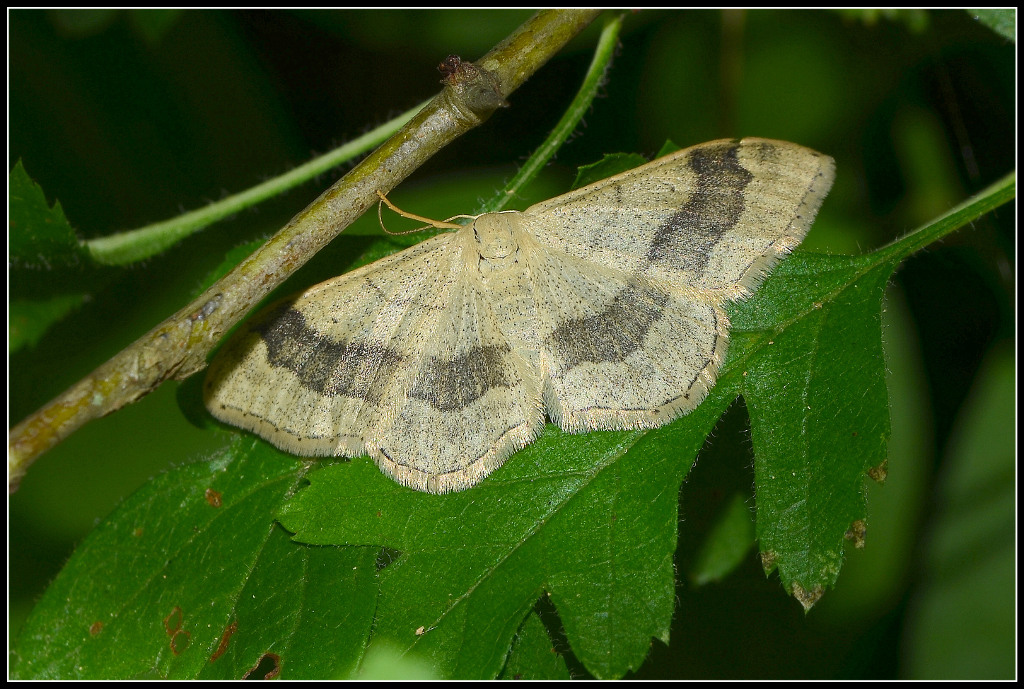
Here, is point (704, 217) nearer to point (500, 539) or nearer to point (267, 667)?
point (500, 539)

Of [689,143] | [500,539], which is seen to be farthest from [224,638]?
[689,143]

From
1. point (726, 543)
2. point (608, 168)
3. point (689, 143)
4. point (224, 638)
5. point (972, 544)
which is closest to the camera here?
point (224, 638)

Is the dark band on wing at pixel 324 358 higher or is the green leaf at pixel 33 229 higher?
the green leaf at pixel 33 229

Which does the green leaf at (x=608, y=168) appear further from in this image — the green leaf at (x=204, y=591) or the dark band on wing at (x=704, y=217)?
the green leaf at (x=204, y=591)

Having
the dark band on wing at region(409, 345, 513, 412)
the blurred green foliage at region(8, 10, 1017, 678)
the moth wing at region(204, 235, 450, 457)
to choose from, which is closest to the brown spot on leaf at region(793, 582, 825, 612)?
the blurred green foliage at region(8, 10, 1017, 678)

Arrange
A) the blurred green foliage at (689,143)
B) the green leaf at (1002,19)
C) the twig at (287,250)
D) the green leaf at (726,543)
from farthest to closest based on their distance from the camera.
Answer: the blurred green foliage at (689,143)
the green leaf at (726,543)
the green leaf at (1002,19)
the twig at (287,250)

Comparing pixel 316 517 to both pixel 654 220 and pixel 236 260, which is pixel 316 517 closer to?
pixel 236 260

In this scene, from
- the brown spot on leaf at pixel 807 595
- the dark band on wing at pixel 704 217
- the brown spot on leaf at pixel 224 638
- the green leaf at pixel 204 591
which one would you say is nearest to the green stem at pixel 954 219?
the dark band on wing at pixel 704 217
